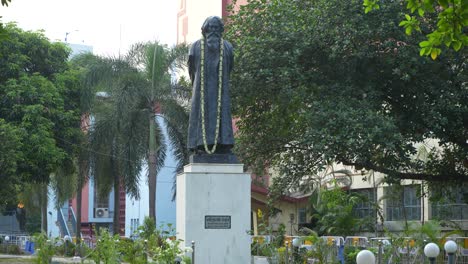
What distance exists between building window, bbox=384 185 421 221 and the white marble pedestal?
53.4 ft

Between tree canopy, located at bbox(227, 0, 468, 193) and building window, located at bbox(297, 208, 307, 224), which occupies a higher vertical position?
tree canopy, located at bbox(227, 0, 468, 193)

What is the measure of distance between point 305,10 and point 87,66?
44.4 feet

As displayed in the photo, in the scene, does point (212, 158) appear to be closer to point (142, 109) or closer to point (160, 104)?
point (142, 109)

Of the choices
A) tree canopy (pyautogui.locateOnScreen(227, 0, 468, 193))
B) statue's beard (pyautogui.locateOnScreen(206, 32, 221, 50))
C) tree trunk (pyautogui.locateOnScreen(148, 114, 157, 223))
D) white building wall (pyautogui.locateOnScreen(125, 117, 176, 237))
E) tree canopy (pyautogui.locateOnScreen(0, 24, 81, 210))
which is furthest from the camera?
white building wall (pyautogui.locateOnScreen(125, 117, 176, 237))

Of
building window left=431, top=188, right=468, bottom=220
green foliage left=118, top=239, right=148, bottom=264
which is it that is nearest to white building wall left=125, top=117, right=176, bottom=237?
building window left=431, top=188, right=468, bottom=220

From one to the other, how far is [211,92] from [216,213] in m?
2.07

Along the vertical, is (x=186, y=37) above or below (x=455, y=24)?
above

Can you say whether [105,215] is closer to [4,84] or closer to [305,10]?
[4,84]

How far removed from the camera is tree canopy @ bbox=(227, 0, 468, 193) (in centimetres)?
1962

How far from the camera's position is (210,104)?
46.2 ft

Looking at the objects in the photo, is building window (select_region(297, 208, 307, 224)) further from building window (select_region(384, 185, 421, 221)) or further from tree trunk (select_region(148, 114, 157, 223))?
tree trunk (select_region(148, 114, 157, 223))

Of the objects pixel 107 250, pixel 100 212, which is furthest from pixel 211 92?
pixel 100 212

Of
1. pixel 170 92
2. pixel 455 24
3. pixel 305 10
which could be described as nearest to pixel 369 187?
pixel 170 92

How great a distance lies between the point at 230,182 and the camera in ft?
44.3
